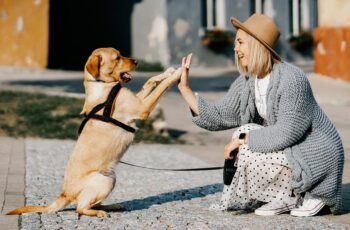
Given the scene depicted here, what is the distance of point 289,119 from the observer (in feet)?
18.9

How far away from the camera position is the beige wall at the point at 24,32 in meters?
22.8

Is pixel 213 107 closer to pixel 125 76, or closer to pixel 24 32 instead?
pixel 125 76

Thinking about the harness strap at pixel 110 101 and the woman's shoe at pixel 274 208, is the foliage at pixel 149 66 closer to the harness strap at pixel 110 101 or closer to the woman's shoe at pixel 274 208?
the harness strap at pixel 110 101

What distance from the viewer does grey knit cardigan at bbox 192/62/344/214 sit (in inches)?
227

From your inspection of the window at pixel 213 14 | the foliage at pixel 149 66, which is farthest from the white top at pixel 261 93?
the window at pixel 213 14

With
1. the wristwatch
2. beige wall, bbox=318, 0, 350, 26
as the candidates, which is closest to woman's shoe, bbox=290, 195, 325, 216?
the wristwatch

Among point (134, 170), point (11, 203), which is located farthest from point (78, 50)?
point (11, 203)

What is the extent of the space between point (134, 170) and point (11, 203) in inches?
89.3

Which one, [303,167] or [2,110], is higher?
[303,167]

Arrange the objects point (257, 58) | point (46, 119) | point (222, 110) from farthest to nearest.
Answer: point (46, 119) < point (222, 110) < point (257, 58)

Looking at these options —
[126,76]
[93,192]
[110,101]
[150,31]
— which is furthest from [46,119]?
[150,31]

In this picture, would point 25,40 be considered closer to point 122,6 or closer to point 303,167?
point 122,6

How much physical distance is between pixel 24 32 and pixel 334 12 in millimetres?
10266

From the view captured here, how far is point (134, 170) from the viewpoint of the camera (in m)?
8.53
